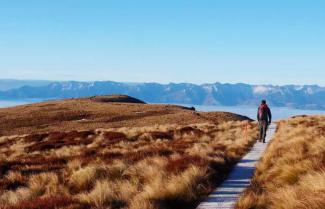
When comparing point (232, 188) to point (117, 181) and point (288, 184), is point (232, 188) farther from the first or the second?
point (117, 181)

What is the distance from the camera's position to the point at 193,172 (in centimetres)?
1279

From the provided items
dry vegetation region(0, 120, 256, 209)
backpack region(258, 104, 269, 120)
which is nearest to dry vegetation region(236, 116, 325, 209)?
dry vegetation region(0, 120, 256, 209)

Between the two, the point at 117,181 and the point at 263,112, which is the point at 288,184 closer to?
the point at 117,181

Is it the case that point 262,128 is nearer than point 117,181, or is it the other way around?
point 117,181

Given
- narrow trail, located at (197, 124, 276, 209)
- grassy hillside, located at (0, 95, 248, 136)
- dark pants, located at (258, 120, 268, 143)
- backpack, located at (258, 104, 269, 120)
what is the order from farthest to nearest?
grassy hillside, located at (0, 95, 248, 136), backpack, located at (258, 104, 269, 120), dark pants, located at (258, 120, 268, 143), narrow trail, located at (197, 124, 276, 209)

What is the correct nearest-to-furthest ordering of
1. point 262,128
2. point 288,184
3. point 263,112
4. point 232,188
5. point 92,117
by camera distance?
point 288,184 < point 232,188 < point 262,128 < point 263,112 < point 92,117

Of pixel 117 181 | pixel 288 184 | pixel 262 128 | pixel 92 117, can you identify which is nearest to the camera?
pixel 288 184

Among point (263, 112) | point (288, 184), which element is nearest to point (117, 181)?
point (288, 184)

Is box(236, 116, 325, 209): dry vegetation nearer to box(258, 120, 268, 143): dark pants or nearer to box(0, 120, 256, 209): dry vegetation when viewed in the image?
box(0, 120, 256, 209): dry vegetation

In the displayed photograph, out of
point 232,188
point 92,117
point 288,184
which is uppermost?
point 288,184

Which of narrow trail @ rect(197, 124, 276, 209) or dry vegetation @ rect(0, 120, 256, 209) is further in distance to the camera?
dry vegetation @ rect(0, 120, 256, 209)

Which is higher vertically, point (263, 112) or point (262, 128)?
point (263, 112)

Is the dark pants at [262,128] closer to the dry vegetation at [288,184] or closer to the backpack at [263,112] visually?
the backpack at [263,112]

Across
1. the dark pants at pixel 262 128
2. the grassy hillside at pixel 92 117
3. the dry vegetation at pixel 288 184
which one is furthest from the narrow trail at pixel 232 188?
the grassy hillside at pixel 92 117
